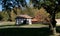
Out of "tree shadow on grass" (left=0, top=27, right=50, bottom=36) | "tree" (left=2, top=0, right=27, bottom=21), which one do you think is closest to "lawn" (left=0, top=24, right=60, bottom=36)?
"tree shadow on grass" (left=0, top=27, right=50, bottom=36)

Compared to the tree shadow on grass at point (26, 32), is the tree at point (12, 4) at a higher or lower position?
higher

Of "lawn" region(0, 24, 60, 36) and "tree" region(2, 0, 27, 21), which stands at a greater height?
"tree" region(2, 0, 27, 21)

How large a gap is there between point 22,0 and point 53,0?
396 centimetres

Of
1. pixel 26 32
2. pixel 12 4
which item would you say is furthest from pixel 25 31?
pixel 12 4

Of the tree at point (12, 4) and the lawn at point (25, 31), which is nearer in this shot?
the tree at point (12, 4)

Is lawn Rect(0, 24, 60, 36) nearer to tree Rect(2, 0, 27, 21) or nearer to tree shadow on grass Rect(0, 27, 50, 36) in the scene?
tree shadow on grass Rect(0, 27, 50, 36)

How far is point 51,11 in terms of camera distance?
2564 centimetres

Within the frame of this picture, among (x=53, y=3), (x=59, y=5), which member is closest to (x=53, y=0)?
(x=53, y=3)

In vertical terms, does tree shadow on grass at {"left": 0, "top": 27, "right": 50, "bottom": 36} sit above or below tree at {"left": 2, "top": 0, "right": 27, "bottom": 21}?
below

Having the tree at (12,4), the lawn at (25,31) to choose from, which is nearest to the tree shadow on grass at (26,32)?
the lawn at (25,31)

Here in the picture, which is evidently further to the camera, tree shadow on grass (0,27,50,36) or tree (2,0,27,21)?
tree shadow on grass (0,27,50,36)

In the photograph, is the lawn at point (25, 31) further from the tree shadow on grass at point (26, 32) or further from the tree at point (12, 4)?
the tree at point (12, 4)

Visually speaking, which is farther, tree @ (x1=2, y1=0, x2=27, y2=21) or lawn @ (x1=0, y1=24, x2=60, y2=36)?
lawn @ (x1=0, y1=24, x2=60, y2=36)

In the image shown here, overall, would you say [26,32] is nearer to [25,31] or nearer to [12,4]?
[25,31]
